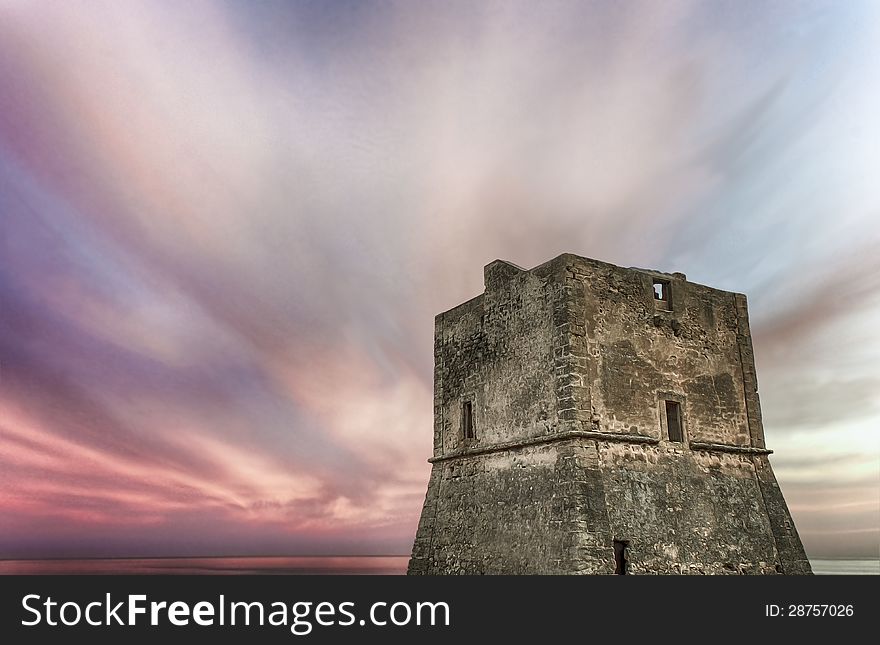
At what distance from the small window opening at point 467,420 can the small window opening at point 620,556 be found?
491 centimetres

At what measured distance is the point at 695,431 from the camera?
16250mm

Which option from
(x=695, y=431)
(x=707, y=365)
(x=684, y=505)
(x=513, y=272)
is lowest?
(x=684, y=505)

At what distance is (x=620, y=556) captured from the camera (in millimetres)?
13906

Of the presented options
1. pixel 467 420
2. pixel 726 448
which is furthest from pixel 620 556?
pixel 467 420

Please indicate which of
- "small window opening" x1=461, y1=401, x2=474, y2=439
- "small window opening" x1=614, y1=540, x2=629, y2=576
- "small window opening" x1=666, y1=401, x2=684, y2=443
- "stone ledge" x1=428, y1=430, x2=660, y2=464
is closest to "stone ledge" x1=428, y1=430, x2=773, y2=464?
"stone ledge" x1=428, y1=430, x2=660, y2=464

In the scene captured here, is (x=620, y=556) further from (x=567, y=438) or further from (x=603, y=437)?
(x=567, y=438)

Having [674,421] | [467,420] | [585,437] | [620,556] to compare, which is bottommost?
[620,556]

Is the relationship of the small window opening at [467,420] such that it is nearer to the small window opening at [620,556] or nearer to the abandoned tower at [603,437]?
the abandoned tower at [603,437]

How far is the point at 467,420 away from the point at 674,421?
4.97m

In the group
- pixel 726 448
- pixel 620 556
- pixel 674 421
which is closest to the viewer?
pixel 620 556

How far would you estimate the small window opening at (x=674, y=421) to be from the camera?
16.0 m
